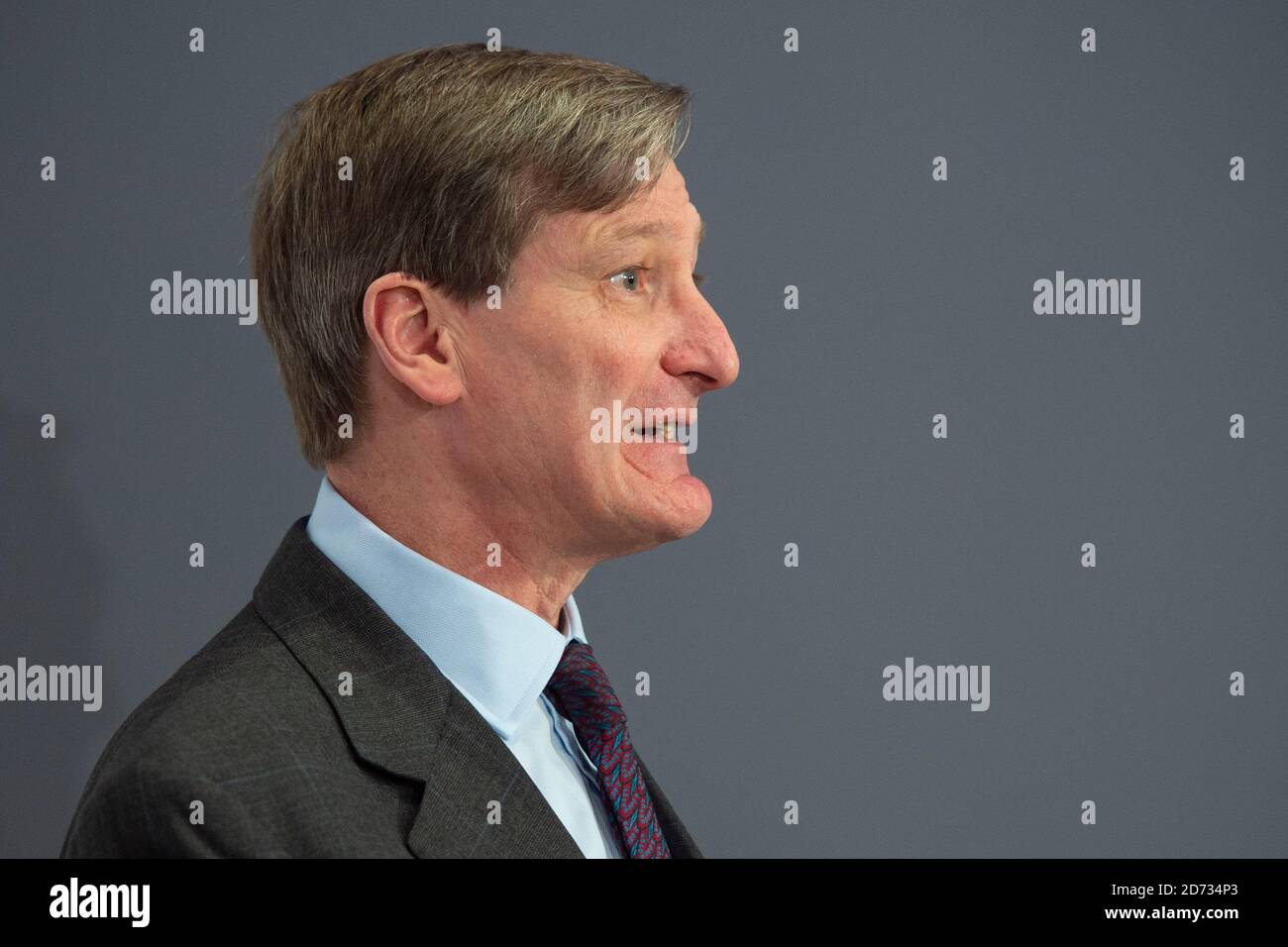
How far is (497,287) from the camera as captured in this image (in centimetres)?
127

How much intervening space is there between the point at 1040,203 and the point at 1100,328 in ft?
0.76

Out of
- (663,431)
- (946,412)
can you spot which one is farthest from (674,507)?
(946,412)

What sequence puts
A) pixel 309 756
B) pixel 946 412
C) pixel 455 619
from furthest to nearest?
pixel 946 412, pixel 455 619, pixel 309 756

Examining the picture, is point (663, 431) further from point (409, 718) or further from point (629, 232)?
point (409, 718)

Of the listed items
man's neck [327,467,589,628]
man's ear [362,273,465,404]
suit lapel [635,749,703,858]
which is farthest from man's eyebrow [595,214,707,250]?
suit lapel [635,749,703,858]

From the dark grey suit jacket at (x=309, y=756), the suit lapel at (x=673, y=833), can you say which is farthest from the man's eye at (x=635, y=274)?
the suit lapel at (x=673, y=833)

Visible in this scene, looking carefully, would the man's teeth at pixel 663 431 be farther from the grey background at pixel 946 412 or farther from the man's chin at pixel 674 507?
the grey background at pixel 946 412

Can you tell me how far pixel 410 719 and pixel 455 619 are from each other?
13cm

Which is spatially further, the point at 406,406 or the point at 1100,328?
the point at 1100,328
